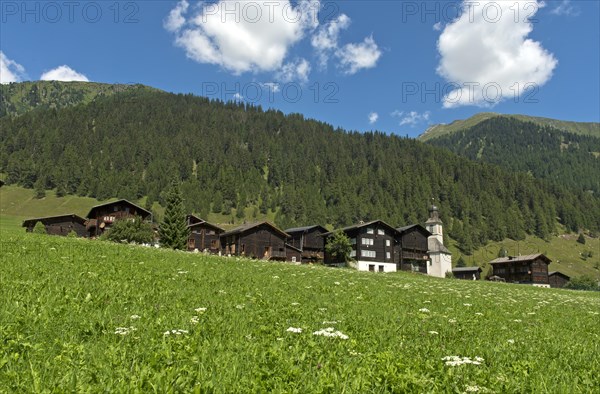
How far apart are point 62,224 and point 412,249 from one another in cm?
8847

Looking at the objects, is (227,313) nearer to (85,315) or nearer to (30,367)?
(85,315)

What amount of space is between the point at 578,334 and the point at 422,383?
27.6ft

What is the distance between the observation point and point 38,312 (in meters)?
7.82

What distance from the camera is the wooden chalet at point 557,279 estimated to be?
5098 inches

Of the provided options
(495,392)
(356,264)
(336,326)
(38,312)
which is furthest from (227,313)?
(356,264)

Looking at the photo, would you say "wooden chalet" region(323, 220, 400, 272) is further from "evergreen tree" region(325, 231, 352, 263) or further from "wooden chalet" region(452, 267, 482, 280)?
"wooden chalet" region(452, 267, 482, 280)

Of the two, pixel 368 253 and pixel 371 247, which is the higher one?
pixel 371 247

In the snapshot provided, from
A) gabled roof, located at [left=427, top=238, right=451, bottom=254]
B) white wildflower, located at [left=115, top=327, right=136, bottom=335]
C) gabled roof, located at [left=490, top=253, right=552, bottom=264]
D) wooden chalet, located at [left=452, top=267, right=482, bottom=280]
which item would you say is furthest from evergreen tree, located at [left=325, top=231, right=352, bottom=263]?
white wildflower, located at [left=115, top=327, right=136, bottom=335]

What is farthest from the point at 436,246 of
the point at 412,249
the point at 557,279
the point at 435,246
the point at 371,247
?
the point at 557,279

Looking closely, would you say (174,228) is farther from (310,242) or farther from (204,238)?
(310,242)

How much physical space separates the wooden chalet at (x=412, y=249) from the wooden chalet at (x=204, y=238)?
45.9 meters

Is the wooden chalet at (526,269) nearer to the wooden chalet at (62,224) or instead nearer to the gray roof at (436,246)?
the gray roof at (436,246)

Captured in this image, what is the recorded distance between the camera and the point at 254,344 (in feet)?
21.0

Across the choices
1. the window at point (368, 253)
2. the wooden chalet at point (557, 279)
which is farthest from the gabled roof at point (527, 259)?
the window at point (368, 253)
